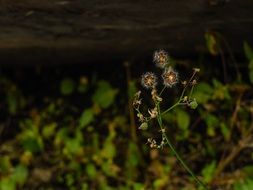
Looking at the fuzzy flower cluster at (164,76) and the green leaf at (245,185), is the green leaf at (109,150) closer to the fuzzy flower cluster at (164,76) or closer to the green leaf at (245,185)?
the green leaf at (245,185)

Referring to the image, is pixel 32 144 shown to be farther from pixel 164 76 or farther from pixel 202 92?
pixel 164 76

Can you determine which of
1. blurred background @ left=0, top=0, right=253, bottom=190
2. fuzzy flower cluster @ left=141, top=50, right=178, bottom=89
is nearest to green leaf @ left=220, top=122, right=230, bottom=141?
blurred background @ left=0, top=0, right=253, bottom=190

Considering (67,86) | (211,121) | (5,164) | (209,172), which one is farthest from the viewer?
(67,86)

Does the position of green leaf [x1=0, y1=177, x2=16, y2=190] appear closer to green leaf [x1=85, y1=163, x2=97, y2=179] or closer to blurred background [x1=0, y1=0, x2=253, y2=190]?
blurred background [x1=0, y1=0, x2=253, y2=190]

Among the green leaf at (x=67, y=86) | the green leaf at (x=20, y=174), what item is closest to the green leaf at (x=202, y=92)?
the green leaf at (x=67, y=86)

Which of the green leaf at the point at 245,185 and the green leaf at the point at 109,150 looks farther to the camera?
the green leaf at the point at 109,150

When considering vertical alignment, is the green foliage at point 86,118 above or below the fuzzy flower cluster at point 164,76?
below

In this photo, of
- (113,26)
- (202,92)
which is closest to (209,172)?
(202,92)

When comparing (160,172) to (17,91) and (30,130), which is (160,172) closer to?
(30,130)
